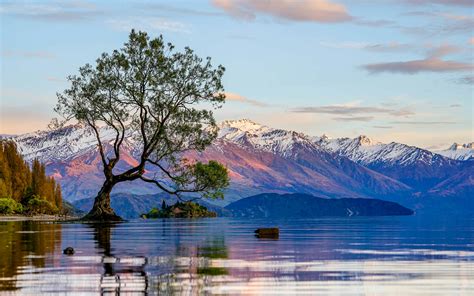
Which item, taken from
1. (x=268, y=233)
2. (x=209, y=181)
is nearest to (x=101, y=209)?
(x=209, y=181)

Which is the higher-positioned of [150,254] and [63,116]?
[63,116]

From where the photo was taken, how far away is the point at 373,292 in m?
31.2

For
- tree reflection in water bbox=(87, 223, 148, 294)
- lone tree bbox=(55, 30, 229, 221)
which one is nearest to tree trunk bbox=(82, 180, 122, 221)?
lone tree bbox=(55, 30, 229, 221)

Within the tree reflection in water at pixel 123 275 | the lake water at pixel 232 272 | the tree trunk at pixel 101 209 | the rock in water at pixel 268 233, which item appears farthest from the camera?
the tree trunk at pixel 101 209

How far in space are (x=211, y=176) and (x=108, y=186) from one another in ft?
50.1

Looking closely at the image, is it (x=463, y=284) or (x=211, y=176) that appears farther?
(x=211, y=176)

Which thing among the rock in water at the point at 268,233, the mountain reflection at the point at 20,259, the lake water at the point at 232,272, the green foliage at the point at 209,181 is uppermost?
the green foliage at the point at 209,181

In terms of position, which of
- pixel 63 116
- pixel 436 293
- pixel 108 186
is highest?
pixel 63 116

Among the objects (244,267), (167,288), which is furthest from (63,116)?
(167,288)

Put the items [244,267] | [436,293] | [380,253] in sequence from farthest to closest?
1. [380,253]
2. [244,267]
3. [436,293]

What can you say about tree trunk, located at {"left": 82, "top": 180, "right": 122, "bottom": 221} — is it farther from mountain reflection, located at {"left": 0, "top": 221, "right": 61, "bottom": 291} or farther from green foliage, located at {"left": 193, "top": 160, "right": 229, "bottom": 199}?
mountain reflection, located at {"left": 0, "top": 221, "right": 61, "bottom": 291}

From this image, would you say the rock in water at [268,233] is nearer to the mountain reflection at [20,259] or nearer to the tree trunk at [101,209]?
the mountain reflection at [20,259]

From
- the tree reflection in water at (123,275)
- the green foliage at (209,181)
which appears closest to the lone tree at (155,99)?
the green foliage at (209,181)

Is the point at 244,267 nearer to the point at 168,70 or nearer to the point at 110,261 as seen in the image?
the point at 110,261
